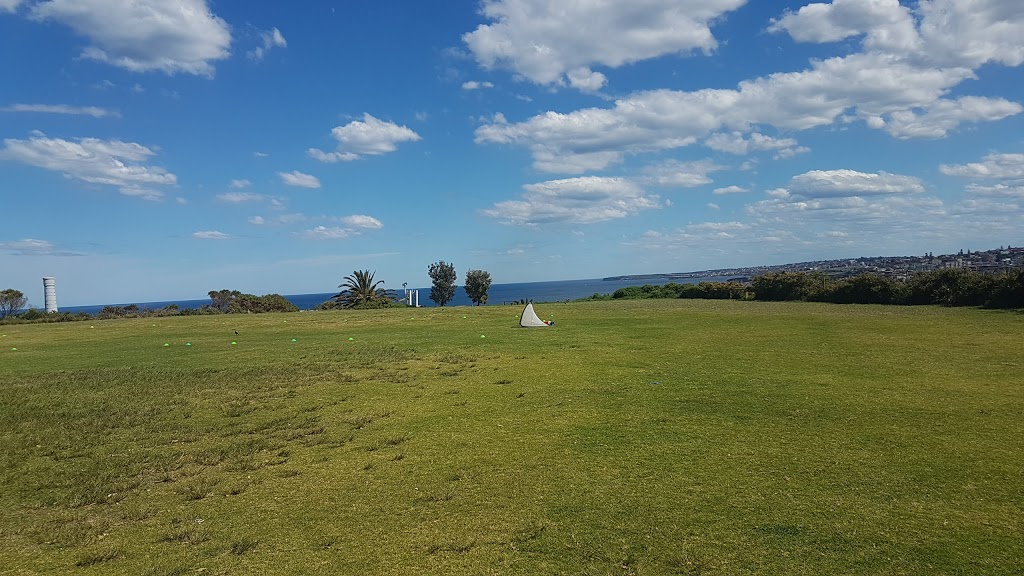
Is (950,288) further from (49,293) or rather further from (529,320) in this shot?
(49,293)

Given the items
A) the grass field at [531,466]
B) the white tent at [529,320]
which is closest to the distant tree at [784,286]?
the white tent at [529,320]

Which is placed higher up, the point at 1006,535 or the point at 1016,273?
the point at 1016,273

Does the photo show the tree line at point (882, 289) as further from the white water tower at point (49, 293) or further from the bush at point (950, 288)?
the white water tower at point (49, 293)

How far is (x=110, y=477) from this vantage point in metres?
6.37

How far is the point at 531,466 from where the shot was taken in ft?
20.7

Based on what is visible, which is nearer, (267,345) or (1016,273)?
(267,345)

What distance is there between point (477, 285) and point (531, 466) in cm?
5394

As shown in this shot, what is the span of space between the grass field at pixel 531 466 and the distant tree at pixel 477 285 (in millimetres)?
45591

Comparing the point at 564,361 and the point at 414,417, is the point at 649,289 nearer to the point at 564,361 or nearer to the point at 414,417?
the point at 564,361

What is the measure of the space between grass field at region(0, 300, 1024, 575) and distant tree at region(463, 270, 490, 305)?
45.6m

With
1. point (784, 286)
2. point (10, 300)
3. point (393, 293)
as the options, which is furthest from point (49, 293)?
point (784, 286)

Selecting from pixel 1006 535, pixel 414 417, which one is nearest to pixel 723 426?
pixel 1006 535

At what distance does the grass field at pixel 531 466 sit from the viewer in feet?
14.3

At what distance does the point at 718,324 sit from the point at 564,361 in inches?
404
